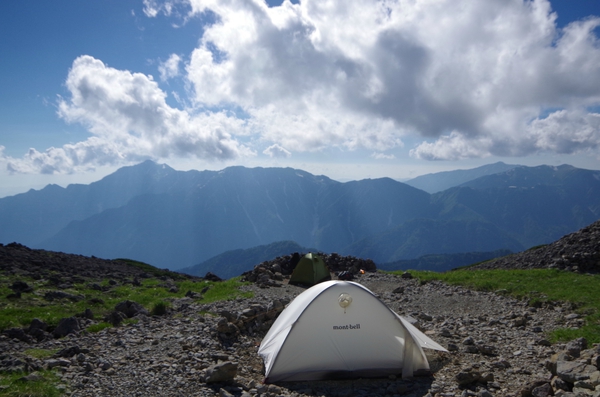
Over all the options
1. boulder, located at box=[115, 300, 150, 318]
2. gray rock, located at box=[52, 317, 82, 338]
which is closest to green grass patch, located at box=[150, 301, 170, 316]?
boulder, located at box=[115, 300, 150, 318]

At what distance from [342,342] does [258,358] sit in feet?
9.75

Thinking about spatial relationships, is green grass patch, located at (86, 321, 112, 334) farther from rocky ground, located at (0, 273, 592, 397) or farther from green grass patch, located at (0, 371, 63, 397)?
green grass patch, located at (0, 371, 63, 397)

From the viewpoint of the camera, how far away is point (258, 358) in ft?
40.7

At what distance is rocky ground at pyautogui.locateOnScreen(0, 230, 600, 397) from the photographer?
929cm

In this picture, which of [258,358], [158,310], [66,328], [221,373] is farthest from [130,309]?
[221,373]

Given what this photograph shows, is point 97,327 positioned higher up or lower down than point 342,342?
higher up

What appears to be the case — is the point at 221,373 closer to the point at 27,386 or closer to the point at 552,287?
the point at 27,386

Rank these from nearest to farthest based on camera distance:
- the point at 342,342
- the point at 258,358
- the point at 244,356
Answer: the point at 342,342, the point at 258,358, the point at 244,356

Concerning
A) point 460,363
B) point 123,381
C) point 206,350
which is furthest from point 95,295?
point 460,363

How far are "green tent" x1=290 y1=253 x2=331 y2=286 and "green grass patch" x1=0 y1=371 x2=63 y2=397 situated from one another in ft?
65.3

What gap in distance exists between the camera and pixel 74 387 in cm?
883

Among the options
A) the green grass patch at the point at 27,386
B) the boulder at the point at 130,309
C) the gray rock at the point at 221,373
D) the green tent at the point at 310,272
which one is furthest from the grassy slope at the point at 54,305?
the green tent at the point at 310,272

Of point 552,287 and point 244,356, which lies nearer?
point 244,356

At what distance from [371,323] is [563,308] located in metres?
10.8
